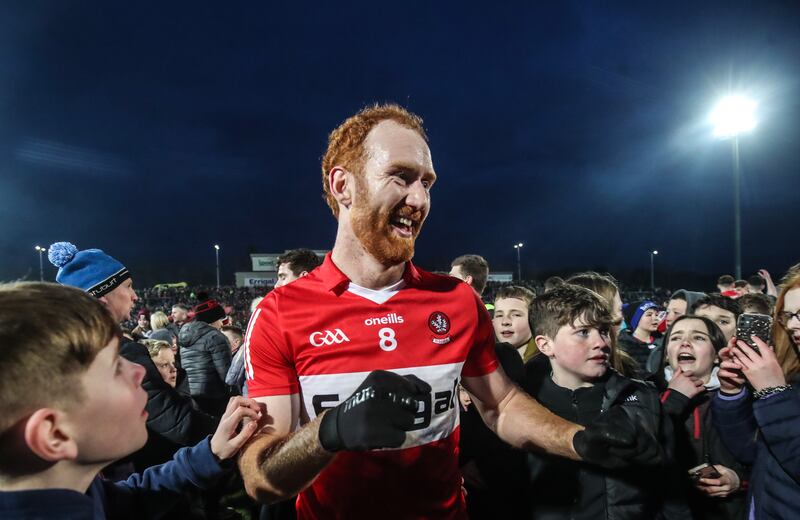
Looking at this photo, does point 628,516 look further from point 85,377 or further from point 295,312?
point 85,377

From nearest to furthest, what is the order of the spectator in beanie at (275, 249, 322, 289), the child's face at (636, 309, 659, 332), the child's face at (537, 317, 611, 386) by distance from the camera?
1. the child's face at (537, 317, 611, 386)
2. the spectator in beanie at (275, 249, 322, 289)
3. the child's face at (636, 309, 659, 332)

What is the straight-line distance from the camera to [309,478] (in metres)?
1.60

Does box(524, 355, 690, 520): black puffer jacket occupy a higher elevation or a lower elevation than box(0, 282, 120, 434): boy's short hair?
lower

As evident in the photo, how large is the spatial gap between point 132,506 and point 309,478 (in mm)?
999

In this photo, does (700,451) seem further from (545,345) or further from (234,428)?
(234,428)

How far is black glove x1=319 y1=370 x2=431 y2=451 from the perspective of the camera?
52.4 inches

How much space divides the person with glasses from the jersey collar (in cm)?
179

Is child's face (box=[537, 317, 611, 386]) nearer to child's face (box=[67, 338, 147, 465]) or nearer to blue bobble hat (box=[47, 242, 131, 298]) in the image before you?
child's face (box=[67, 338, 147, 465])

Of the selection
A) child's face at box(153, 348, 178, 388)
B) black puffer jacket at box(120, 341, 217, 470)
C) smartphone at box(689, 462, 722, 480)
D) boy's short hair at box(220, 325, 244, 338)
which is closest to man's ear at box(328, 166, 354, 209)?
black puffer jacket at box(120, 341, 217, 470)

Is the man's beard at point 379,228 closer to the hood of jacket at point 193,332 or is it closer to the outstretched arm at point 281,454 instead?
the outstretched arm at point 281,454

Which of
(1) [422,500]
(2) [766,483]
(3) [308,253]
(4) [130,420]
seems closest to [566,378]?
(2) [766,483]

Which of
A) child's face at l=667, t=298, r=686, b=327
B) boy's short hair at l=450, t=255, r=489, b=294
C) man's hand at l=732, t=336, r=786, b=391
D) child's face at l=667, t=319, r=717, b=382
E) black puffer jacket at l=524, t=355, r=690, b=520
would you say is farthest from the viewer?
child's face at l=667, t=298, r=686, b=327

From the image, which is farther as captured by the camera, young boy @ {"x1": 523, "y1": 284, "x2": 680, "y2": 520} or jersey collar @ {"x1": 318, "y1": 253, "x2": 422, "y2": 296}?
young boy @ {"x1": 523, "y1": 284, "x2": 680, "y2": 520}

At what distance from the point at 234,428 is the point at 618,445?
65.0 inches
